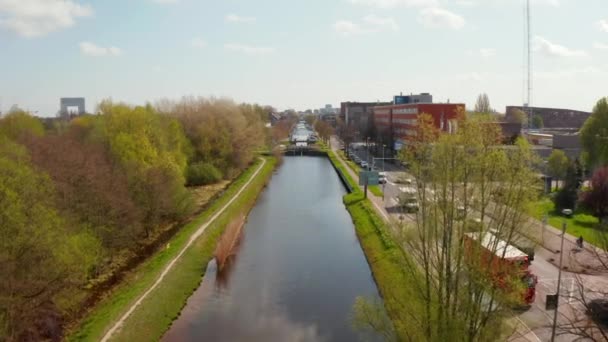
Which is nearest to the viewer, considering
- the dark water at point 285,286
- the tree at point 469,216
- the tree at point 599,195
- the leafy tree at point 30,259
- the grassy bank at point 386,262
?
the tree at point 469,216

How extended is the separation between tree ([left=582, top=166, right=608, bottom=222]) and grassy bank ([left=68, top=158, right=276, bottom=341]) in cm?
2248

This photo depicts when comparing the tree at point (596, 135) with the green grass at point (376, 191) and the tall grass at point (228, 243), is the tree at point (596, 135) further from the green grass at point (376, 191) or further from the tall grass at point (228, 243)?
the tall grass at point (228, 243)

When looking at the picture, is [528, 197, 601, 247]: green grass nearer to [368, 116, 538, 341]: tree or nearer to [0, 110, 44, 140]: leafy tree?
[368, 116, 538, 341]: tree

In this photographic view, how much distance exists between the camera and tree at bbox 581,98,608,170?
43969mm

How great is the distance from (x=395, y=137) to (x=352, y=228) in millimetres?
43978

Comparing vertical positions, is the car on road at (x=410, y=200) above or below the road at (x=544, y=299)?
above

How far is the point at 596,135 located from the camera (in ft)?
144

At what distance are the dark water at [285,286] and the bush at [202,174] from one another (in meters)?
11.4

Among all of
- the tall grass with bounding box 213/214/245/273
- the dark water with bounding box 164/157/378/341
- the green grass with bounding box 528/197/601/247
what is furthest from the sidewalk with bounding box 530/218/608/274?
the tall grass with bounding box 213/214/245/273

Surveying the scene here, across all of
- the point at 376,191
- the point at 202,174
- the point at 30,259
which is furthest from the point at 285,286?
the point at 202,174

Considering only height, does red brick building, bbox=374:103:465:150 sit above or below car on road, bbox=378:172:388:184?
above

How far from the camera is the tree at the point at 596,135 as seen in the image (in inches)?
1731

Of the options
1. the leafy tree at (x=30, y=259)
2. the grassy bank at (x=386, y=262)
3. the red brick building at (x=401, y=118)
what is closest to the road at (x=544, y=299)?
the grassy bank at (x=386, y=262)

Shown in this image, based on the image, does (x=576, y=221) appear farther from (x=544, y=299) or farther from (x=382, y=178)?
(x=382, y=178)
